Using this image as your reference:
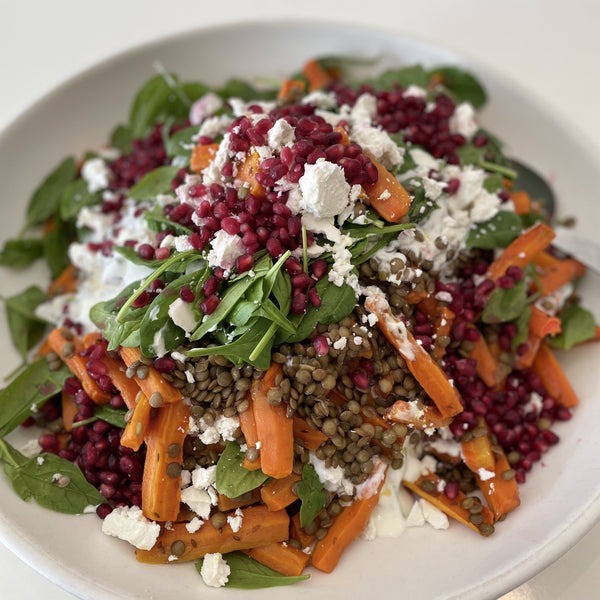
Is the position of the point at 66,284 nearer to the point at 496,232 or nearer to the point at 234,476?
the point at 234,476

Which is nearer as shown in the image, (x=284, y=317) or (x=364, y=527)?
(x=284, y=317)

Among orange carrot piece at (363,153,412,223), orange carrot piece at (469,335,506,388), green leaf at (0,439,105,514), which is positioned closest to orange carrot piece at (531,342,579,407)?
orange carrot piece at (469,335,506,388)

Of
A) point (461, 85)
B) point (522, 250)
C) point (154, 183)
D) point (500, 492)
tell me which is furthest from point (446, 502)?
point (461, 85)

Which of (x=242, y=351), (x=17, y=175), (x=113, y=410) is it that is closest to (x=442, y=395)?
(x=242, y=351)

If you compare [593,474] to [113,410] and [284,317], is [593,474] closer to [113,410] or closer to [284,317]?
[284,317]

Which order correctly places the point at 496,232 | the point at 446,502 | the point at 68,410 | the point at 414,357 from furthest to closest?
the point at 496,232, the point at 68,410, the point at 446,502, the point at 414,357
